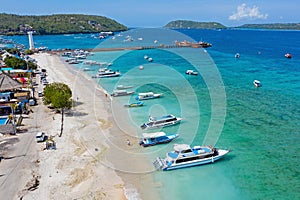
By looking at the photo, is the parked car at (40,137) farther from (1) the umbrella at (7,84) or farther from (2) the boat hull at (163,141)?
(1) the umbrella at (7,84)

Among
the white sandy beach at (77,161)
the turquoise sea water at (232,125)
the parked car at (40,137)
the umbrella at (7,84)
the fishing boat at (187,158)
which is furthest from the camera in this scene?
the umbrella at (7,84)

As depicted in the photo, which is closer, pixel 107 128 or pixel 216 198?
pixel 216 198

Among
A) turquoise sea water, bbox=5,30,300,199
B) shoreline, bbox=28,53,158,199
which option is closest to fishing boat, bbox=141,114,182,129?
turquoise sea water, bbox=5,30,300,199

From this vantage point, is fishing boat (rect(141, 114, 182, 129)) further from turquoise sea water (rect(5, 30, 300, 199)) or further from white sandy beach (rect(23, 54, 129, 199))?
white sandy beach (rect(23, 54, 129, 199))

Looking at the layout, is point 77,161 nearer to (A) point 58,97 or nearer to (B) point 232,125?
(A) point 58,97

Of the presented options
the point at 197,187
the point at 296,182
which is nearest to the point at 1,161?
the point at 197,187

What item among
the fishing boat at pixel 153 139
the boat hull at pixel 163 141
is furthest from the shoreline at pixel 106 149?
the fishing boat at pixel 153 139

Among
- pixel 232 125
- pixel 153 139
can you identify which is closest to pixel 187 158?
pixel 153 139

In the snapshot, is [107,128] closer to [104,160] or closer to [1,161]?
[104,160]
